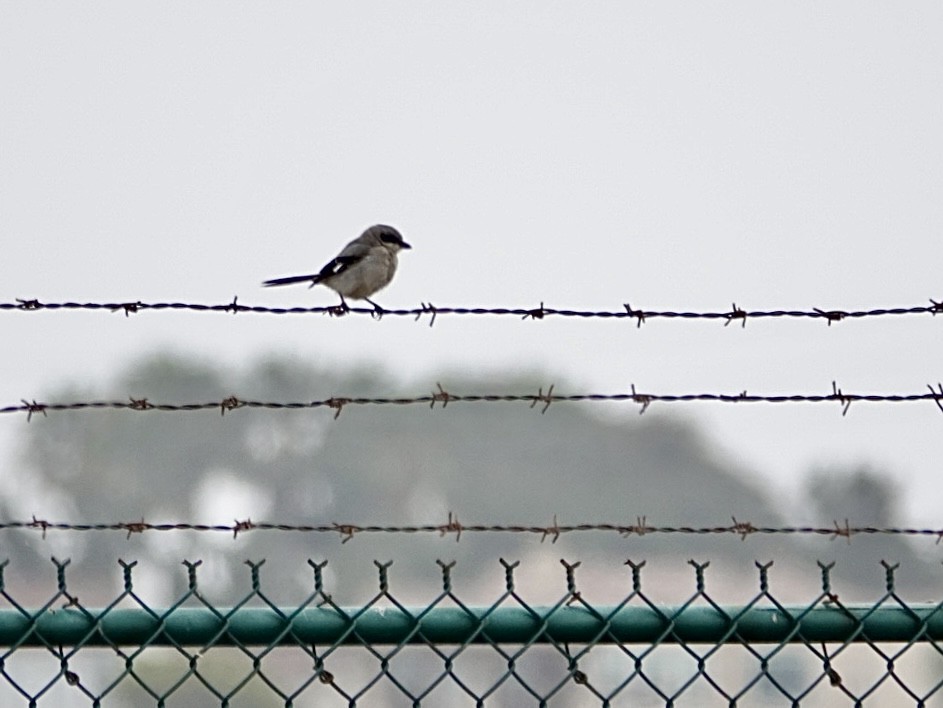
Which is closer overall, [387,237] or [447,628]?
[447,628]

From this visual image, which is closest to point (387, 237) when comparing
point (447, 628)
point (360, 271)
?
point (360, 271)

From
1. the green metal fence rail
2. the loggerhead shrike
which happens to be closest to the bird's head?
the loggerhead shrike

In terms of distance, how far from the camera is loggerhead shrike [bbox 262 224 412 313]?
9984 millimetres

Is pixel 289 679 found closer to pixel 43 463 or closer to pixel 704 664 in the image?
pixel 43 463

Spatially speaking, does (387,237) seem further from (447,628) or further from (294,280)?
(447,628)

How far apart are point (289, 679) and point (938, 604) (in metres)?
45.6

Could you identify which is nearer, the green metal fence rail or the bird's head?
the green metal fence rail

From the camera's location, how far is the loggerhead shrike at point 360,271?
32.8 feet

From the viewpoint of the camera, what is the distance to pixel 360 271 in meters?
9.99

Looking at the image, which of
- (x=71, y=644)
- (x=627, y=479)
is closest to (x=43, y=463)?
(x=627, y=479)

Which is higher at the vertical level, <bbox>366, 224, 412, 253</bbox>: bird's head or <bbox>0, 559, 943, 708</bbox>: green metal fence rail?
<bbox>0, 559, 943, 708</bbox>: green metal fence rail

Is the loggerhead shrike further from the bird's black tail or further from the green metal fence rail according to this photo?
the green metal fence rail

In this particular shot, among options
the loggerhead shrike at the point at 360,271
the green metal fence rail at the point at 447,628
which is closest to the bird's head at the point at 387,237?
the loggerhead shrike at the point at 360,271

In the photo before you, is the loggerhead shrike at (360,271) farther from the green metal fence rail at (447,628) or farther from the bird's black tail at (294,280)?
the green metal fence rail at (447,628)
